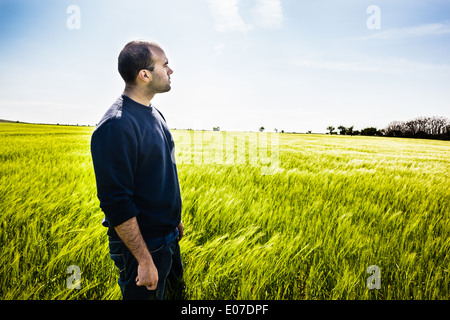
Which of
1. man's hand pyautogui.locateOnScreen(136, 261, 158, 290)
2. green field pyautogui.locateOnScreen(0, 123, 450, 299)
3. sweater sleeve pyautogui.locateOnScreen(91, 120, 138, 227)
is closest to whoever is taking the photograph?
sweater sleeve pyautogui.locateOnScreen(91, 120, 138, 227)

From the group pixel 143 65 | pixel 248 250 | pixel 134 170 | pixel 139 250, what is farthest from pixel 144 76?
pixel 248 250

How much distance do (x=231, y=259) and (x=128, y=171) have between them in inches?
43.0

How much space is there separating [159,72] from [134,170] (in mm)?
536

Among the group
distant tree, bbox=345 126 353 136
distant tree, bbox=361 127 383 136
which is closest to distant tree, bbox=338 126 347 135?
distant tree, bbox=345 126 353 136

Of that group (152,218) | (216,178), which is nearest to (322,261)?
(152,218)

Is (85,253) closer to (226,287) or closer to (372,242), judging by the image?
(226,287)

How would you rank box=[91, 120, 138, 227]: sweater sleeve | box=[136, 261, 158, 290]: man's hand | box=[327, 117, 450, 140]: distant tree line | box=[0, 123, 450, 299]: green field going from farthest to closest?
box=[327, 117, 450, 140]: distant tree line → box=[0, 123, 450, 299]: green field → box=[136, 261, 158, 290]: man's hand → box=[91, 120, 138, 227]: sweater sleeve

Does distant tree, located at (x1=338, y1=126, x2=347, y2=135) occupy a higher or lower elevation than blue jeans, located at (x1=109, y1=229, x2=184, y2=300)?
higher

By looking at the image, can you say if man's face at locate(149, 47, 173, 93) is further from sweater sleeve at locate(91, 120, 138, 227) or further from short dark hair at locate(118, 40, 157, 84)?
sweater sleeve at locate(91, 120, 138, 227)

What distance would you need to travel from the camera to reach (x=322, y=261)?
1622mm

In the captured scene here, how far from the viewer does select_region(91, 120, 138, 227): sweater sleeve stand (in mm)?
906

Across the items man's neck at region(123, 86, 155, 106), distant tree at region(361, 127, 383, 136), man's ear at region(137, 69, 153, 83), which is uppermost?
distant tree at region(361, 127, 383, 136)

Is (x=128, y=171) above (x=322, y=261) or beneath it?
above
